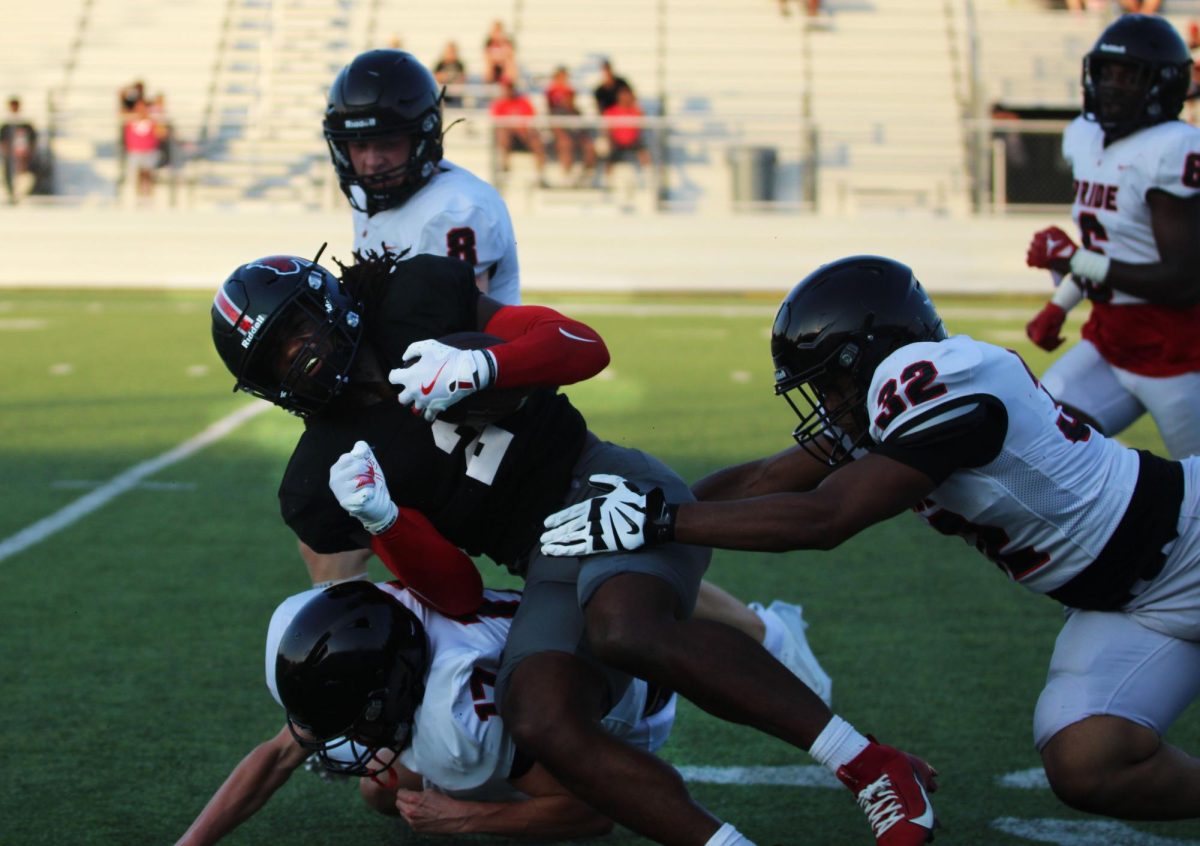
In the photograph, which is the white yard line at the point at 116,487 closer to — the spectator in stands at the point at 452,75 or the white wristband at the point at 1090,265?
the white wristband at the point at 1090,265

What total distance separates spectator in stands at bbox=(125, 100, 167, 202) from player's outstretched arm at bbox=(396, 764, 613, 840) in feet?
47.3

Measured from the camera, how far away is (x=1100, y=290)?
5121 millimetres

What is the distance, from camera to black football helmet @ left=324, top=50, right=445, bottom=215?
4.32 m

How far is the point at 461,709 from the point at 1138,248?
314 cm

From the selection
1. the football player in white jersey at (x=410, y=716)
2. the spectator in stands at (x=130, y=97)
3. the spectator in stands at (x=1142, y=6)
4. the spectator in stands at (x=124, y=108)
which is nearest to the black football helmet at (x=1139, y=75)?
the football player in white jersey at (x=410, y=716)

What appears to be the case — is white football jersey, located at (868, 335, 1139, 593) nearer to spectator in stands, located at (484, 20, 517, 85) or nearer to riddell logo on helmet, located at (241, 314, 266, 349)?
riddell logo on helmet, located at (241, 314, 266, 349)

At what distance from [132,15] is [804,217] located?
10644 mm

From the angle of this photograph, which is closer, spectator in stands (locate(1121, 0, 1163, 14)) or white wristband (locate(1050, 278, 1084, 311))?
white wristband (locate(1050, 278, 1084, 311))

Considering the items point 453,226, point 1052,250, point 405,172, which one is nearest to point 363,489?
point 453,226

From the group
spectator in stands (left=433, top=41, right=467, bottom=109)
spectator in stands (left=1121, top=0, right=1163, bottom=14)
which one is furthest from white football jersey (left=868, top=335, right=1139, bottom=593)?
spectator in stands (left=1121, top=0, right=1163, bottom=14)

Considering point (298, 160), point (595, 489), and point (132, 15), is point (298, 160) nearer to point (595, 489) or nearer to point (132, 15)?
point (132, 15)

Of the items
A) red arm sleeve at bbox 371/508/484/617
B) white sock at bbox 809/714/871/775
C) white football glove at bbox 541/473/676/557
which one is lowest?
white sock at bbox 809/714/871/775

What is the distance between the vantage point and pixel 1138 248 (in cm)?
515

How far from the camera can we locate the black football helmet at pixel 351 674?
118 inches
